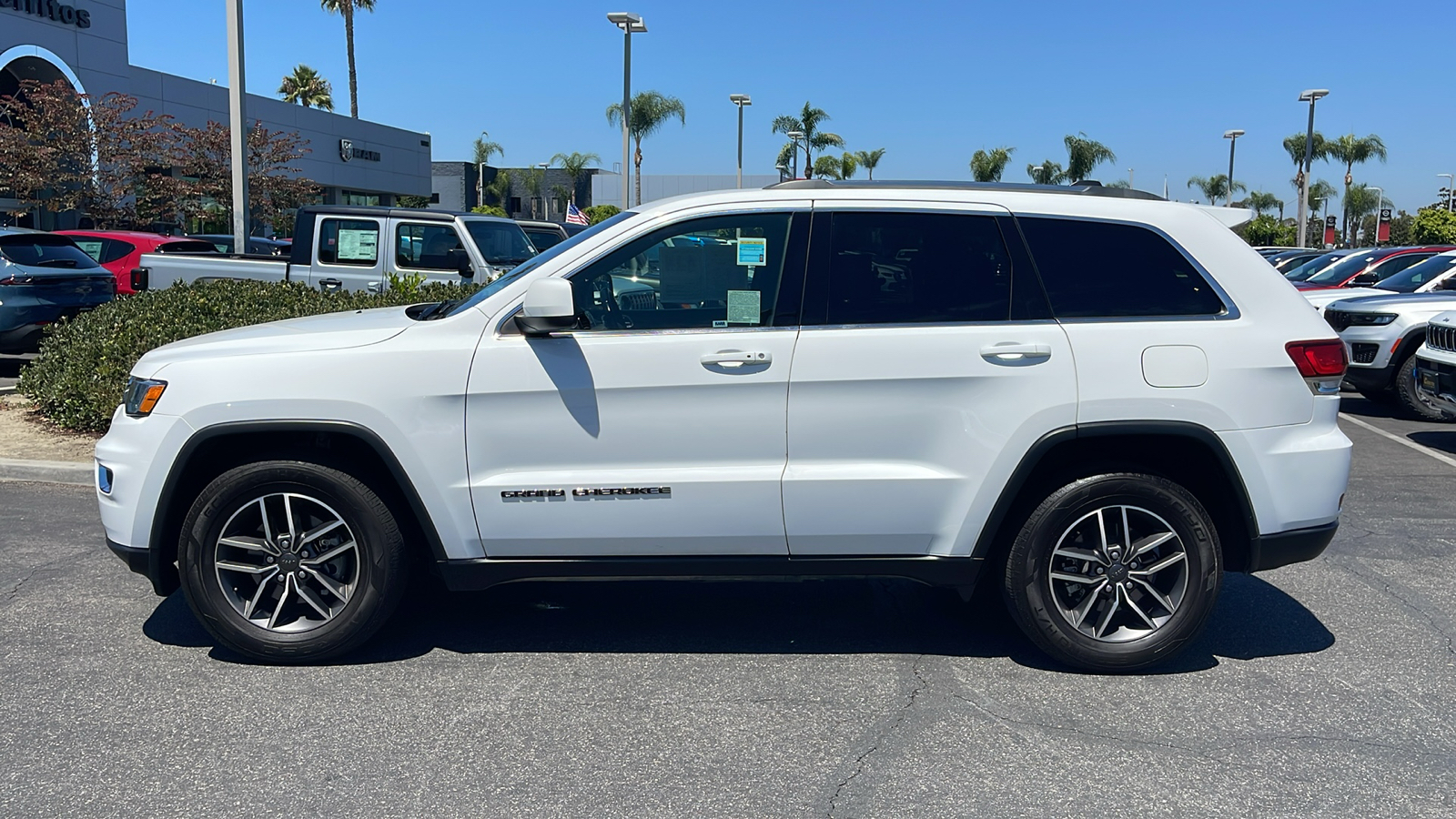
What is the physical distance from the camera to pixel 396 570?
4.57 metres

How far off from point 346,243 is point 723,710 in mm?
10131

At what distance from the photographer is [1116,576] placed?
4570mm

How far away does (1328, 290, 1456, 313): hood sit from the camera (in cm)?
1152

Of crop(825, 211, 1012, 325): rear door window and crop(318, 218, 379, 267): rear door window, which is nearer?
crop(825, 211, 1012, 325): rear door window

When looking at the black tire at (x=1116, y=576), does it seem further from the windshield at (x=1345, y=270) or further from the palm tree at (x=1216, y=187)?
the palm tree at (x=1216, y=187)

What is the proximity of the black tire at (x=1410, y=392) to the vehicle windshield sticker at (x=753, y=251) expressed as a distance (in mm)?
9368

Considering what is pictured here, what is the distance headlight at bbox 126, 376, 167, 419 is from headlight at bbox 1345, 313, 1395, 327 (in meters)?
11.2

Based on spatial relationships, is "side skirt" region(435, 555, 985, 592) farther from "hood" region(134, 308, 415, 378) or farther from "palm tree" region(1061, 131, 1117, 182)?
"palm tree" region(1061, 131, 1117, 182)

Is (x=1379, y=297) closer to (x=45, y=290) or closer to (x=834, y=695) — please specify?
(x=834, y=695)

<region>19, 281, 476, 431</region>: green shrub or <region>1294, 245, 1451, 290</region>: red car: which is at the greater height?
<region>1294, 245, 1451, 290</region>: red car

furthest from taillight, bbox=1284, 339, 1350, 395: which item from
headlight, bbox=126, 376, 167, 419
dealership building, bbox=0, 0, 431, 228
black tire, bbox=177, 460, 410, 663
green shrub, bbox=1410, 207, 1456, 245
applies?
green shrub, bbox=1410, 207, 1456, 245

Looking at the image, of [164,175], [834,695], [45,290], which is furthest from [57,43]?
[834,695]

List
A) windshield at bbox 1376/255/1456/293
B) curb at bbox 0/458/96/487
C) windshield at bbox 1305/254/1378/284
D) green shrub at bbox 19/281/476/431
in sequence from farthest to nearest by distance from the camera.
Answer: windshield at bbox 1305/254/1378/284 < windshield at bbox 1376/255/1456/293 < green shrub at bbox 19/281/476/431 < curb at bbox 0/458/96/487

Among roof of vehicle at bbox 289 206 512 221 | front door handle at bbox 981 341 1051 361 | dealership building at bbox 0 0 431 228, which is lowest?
front door handle at bbox 981 341 1051 361
